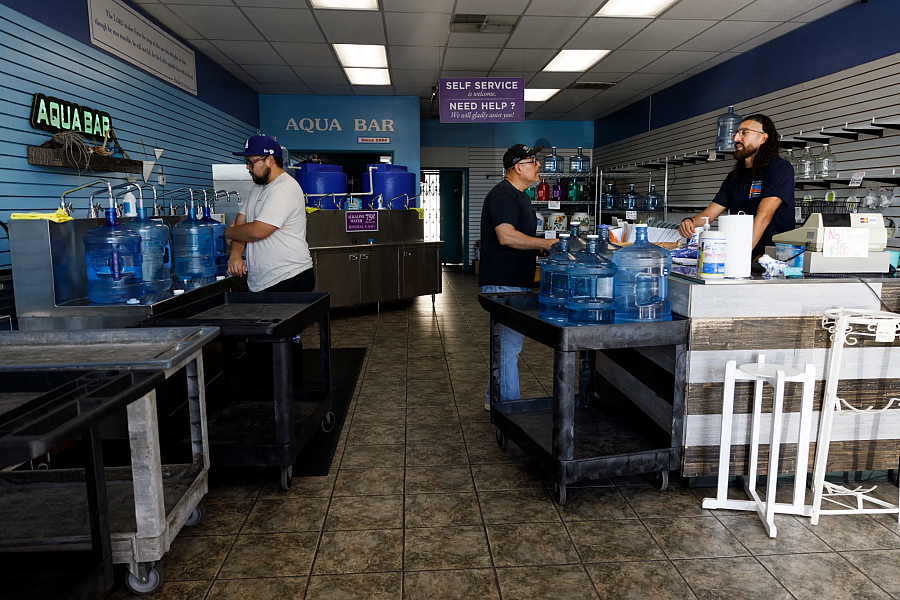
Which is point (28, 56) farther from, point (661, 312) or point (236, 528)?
point (661, 312)

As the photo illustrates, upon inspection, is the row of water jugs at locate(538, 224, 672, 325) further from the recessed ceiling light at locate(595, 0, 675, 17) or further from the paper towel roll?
the recessed ceiling light at locate(595, 0, 675, 17)

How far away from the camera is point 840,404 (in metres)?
2.72

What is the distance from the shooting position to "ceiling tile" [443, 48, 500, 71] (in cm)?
739

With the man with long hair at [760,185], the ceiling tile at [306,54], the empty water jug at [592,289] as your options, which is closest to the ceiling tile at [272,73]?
the ceiling tile at [306,54]

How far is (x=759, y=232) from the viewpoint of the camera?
338 centimetres

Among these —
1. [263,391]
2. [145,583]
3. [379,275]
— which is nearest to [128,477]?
[145,583]

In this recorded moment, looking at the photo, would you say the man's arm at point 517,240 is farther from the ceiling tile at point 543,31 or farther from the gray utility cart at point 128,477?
the ceiling tile at point 543,31

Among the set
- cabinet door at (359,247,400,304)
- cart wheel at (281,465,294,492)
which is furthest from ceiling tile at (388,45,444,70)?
cart wheel at (281,465,294,492)

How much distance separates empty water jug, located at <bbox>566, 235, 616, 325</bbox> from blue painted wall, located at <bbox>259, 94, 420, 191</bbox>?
7796 millimetres

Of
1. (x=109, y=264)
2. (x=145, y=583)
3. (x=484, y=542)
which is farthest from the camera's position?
(x=109, y=264)

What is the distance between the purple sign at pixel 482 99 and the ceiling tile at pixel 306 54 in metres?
1.50

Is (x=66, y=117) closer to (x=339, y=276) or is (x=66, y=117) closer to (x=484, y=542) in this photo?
(x=339, y=276)

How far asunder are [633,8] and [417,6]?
6.85 ft

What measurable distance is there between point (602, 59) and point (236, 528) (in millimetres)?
7112
